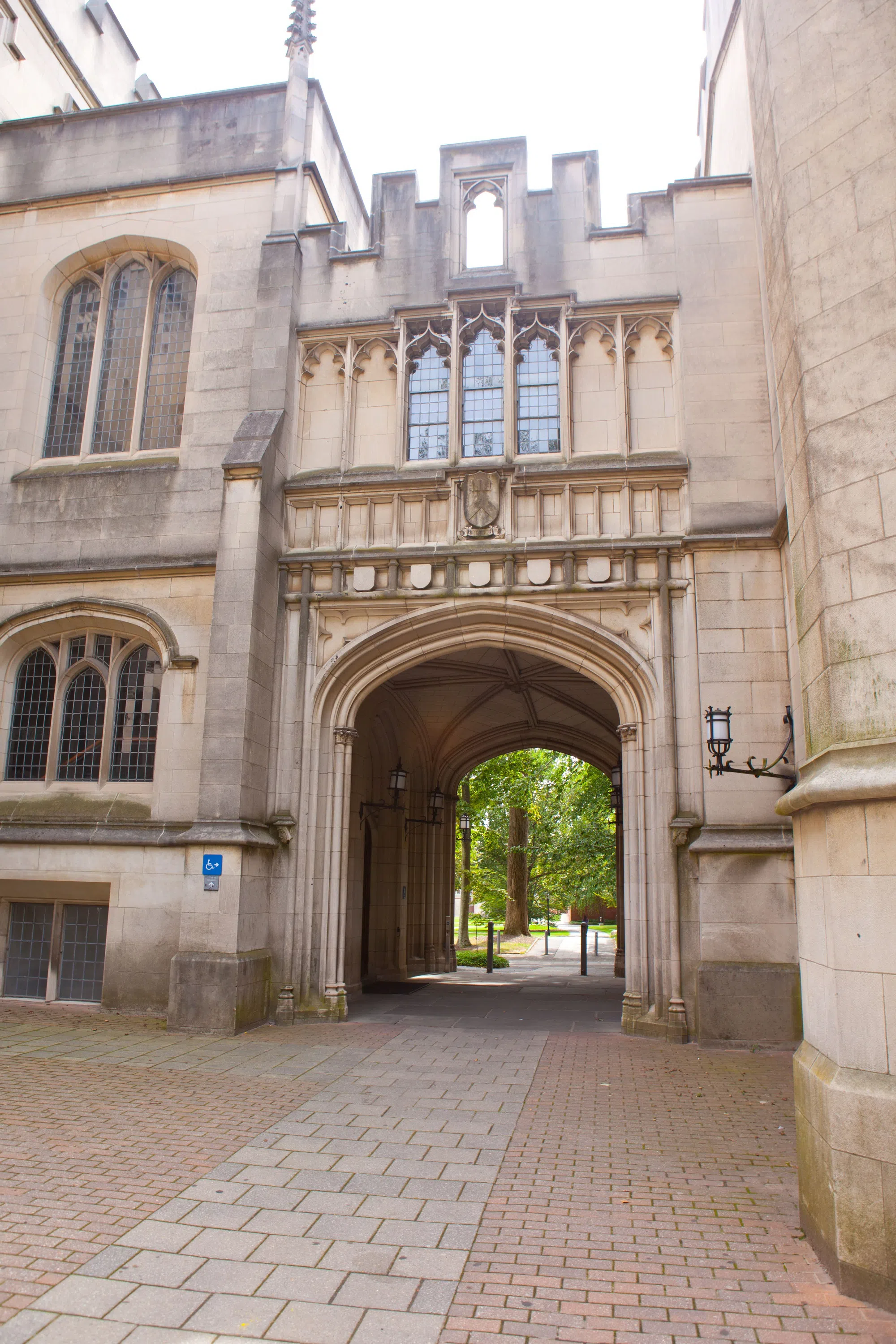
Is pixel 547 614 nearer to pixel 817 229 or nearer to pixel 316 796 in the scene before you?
pixel 316 796

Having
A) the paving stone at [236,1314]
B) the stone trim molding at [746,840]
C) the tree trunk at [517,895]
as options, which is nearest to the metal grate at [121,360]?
the stone trim molding at [746,840]

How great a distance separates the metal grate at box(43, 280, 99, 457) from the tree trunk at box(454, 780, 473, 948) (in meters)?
14.1

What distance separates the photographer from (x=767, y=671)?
10391 mm

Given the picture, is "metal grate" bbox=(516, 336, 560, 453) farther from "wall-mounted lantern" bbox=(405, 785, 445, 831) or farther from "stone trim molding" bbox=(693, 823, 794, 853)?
"wall-mounted lantern" bbox=(405, 785, 445, 831)

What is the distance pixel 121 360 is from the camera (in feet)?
44.9

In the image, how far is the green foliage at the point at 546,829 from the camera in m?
28.8

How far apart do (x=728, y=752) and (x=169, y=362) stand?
9628 mm

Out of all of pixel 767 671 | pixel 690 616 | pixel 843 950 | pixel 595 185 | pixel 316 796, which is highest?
pixel 595 185

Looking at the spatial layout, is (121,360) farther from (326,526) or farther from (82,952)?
(82,952)

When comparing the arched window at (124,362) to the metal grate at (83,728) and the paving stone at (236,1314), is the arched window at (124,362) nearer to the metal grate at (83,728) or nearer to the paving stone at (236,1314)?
the metal grate at (83,728)

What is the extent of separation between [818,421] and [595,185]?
9295 millimetres

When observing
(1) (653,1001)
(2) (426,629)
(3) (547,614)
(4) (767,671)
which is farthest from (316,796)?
(4) (767,671)

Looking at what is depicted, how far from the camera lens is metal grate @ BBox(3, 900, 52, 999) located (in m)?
11.7

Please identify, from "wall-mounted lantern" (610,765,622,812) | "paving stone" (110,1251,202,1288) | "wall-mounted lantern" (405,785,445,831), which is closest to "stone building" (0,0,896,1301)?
"wall-mounted lantern" (405,785,445,831)
